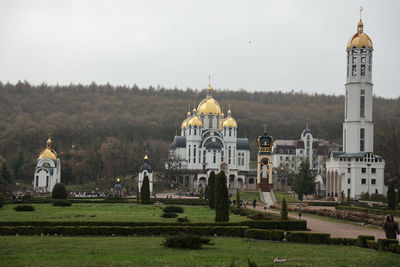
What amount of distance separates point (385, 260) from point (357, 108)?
59606 millimetres

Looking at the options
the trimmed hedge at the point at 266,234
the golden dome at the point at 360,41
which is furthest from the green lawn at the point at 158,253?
the golden dome at the point at 360,41

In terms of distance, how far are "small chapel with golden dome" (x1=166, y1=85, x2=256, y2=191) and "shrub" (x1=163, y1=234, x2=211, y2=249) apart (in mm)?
64220

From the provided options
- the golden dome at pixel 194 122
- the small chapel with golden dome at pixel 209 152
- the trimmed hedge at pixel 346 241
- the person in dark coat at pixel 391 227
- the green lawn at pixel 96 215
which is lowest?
the trimmed hedge at pixel 346 241

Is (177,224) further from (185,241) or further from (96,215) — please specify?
(96,215)

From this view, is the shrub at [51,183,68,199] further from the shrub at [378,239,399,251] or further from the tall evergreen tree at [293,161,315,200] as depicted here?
the shrub at [378,239,399,251]

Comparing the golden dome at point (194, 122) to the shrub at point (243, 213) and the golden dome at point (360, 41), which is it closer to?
the golden dome at point (360, 41)

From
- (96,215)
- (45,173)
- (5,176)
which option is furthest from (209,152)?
(96,215)

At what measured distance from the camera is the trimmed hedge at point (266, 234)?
2647 centimetres

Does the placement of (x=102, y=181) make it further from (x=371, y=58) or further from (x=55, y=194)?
(x=371, y=58)

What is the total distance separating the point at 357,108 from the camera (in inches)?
3056

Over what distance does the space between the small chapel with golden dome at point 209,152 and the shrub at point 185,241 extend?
64.2 meters

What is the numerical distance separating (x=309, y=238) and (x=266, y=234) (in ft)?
6.05

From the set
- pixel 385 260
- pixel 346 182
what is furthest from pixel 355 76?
pixel 385 260

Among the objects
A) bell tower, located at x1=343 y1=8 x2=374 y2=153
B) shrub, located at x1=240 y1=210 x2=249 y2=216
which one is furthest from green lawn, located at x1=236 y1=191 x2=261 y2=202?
shrub, located at x1=240 y1=210 x2=249 y2=216
